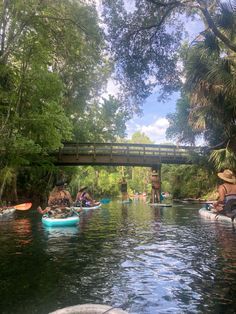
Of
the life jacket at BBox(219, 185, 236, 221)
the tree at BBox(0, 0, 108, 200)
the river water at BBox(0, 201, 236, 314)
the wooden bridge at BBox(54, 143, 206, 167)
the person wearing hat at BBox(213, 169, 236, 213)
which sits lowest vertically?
the river water at BBox(0, 201, 236, 314)

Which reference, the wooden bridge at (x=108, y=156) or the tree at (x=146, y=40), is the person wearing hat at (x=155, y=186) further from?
the tree at (x=146, y=40)

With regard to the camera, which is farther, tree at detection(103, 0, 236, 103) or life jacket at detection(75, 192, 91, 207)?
life jacket at detection(75, 192, 91, 207)

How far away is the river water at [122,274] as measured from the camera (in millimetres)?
5816

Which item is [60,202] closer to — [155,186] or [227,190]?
[227,190]

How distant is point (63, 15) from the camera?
20.0m

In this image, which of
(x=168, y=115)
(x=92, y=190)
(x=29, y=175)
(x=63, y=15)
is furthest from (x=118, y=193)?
(x=63, y=15)

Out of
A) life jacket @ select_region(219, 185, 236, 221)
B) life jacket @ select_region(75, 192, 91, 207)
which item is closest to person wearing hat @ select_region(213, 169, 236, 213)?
life jacket @ select_region(219, 185, 236, 221)

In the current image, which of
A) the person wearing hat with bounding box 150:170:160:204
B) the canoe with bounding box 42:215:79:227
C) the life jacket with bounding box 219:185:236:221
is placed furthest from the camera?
the person wearing hat with bounding box 150:170:160:204

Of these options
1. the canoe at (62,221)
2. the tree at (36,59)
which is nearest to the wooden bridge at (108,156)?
the tree at (36,59)

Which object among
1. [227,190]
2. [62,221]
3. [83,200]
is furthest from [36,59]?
[227,190]

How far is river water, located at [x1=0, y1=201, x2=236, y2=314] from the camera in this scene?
5.82 meters

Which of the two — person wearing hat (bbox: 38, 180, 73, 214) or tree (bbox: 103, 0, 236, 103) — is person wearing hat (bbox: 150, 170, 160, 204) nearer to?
person wearing hat (bbox: 38, 180, 73, 214)

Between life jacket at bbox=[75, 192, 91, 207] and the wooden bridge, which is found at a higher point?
the wooden bridge

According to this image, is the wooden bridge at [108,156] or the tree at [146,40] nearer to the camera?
the tree at [146,40]
